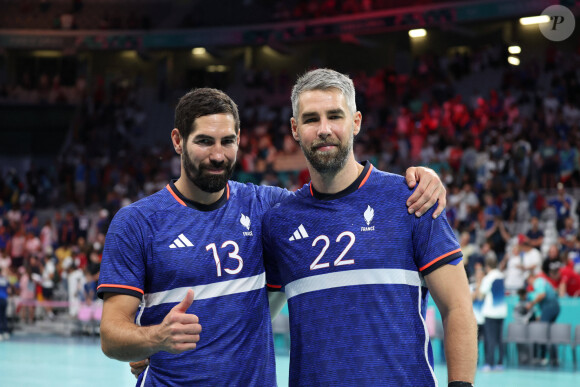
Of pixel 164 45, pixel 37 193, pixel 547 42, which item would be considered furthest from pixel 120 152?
pixel 547 42

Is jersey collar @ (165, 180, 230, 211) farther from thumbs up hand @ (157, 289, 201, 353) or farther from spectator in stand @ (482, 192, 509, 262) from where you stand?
spectator in stand @ (482, 192, 509, 262)

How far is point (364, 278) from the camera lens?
12.4 ft

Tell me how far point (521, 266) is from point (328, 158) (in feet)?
41.7

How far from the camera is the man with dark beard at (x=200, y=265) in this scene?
3.98 metres

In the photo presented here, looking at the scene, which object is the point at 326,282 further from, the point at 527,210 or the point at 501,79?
the point at 501,79

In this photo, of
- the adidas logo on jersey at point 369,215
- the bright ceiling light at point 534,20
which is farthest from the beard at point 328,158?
the bright ceiling light at point 534,20

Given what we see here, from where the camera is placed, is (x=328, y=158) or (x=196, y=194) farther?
(x=196, y=194)

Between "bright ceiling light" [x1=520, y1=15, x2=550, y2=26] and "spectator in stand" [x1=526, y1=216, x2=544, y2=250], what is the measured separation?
12.2 metres

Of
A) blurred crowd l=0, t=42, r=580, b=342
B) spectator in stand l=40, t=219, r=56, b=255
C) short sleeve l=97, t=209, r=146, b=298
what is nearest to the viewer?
short sleeve l=97, t=209, r=146, b=298

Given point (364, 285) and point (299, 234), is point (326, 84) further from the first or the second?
point (364, 285)

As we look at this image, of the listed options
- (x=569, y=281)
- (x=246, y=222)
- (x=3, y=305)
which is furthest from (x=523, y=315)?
(x=3, y=305)

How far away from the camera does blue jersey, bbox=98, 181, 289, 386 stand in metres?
3.99

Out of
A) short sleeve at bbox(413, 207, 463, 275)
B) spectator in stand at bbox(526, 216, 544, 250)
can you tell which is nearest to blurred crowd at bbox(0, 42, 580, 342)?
spectator in stand at bbox(526, 216, 544, 250)

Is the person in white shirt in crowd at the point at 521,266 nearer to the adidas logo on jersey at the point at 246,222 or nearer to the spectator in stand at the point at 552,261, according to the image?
the spectator in stand at the point at 552,261
